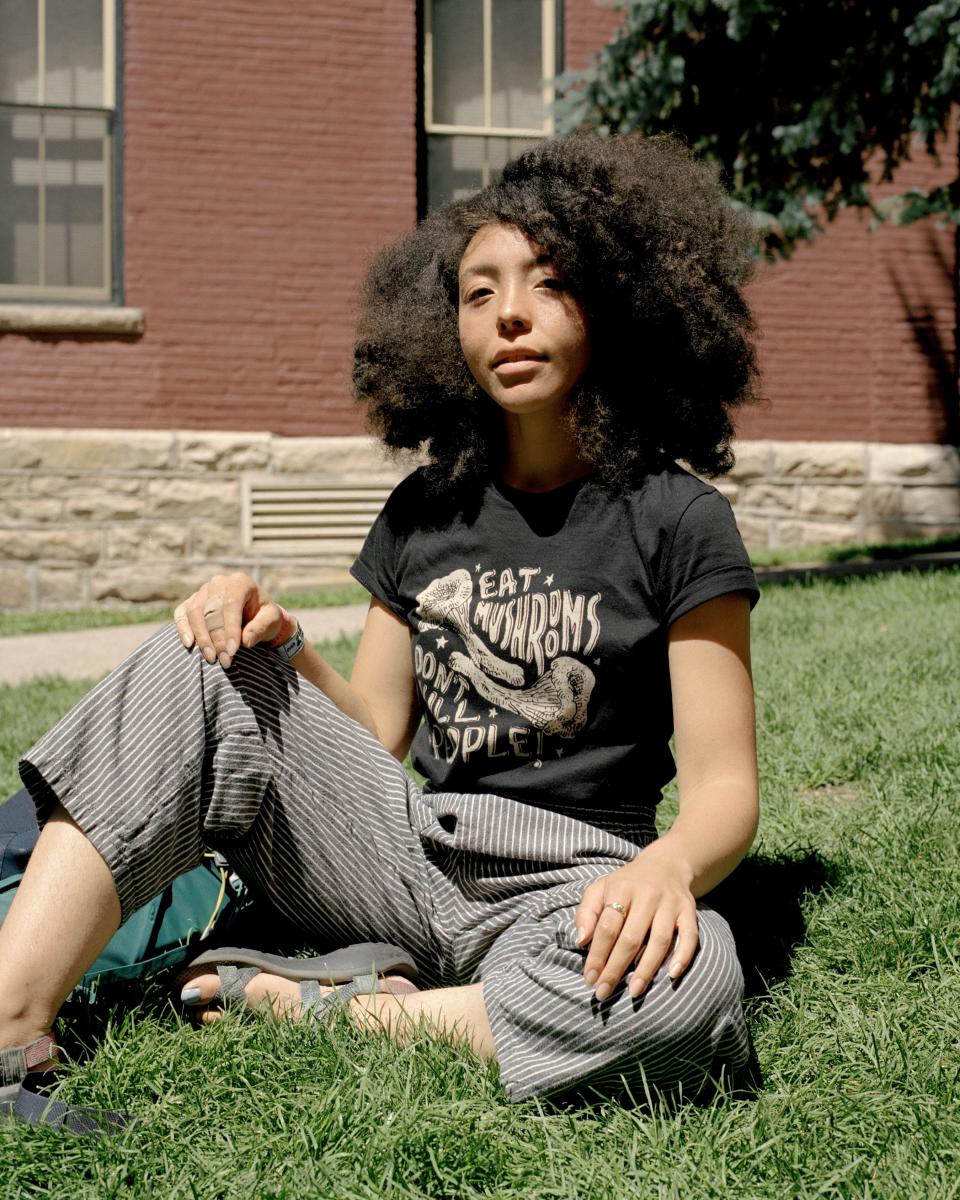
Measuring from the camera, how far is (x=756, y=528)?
31.0ft

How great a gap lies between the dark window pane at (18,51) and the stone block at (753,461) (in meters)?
5.09

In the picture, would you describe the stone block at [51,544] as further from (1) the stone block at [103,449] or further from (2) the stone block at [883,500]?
(2) the stone block at [883,500]

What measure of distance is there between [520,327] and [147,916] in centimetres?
116

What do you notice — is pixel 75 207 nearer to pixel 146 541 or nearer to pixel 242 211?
pixel 242 211

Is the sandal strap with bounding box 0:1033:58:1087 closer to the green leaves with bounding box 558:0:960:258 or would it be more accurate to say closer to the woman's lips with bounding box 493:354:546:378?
the woman's lips with bounding box 493:354:546:378

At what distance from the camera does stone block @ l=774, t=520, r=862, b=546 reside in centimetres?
950

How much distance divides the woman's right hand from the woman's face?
53cm

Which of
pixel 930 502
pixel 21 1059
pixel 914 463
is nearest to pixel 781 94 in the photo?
pixel 914 463

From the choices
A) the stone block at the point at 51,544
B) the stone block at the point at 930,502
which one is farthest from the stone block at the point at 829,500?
the stone block at the point at 51,544

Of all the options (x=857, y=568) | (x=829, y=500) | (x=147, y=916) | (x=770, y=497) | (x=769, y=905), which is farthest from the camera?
(x=829, y=500)

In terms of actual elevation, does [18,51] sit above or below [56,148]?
above

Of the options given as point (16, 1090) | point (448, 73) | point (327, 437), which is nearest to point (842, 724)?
point (16, 1090)

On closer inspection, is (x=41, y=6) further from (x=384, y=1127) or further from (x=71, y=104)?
(x=384, y=1127)

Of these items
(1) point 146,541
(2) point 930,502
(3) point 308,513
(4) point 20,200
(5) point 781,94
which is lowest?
(1) point 146,541
